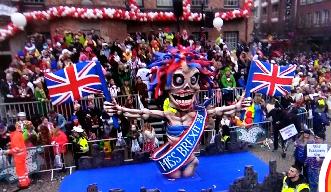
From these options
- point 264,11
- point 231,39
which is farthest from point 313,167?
point 264,11

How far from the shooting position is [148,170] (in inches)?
357

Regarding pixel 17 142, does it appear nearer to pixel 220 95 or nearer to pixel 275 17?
pixel 220 95

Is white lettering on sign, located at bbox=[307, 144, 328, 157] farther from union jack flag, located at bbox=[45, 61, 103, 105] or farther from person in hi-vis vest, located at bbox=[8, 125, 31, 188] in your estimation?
person in hi-vis vest, located at bbox=[8, 125, 31, 188]

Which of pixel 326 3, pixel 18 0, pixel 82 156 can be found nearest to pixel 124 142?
pixel 82 156

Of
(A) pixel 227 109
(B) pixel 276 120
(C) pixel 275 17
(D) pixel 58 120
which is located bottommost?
(B) pixel 276 120

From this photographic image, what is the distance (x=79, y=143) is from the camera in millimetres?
9297

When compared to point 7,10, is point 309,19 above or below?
above

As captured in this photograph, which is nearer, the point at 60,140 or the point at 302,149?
the point at 302,149

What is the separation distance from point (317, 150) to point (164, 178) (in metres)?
3.50

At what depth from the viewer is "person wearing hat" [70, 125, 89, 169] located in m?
9.27

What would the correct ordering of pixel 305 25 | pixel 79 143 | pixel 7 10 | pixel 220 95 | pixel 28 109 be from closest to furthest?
1. pixel 79 143
2. pixel 28 109
3. pixel 220 95
4. pixel 7 10
5. pixel 305 25

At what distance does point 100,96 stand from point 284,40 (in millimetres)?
28276

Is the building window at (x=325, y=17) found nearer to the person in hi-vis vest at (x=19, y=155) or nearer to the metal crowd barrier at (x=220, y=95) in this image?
the metal crowd barrier at (x=220, y=95)

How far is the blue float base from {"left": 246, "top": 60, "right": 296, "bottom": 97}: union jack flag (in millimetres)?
1926
